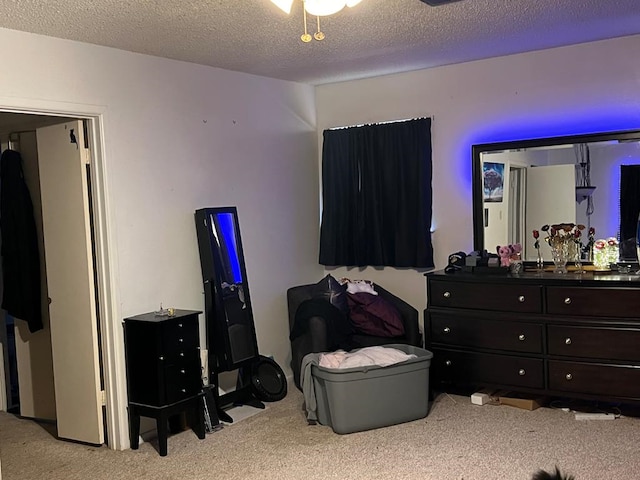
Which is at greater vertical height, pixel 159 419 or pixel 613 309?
pixel 613 309

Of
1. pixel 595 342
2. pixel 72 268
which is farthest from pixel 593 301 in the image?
pixel 72 268

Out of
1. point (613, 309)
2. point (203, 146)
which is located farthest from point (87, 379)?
point (613, 309)

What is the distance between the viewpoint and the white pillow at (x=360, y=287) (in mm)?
5137

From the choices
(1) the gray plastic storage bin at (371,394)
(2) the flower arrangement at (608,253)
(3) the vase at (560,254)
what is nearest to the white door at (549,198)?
(3) the vase at (560,254)

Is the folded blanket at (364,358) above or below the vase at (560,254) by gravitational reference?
below

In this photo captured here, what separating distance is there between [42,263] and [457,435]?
295 cm

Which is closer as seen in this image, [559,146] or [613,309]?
[613,309]

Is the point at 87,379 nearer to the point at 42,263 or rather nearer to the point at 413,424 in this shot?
the point at 42,263

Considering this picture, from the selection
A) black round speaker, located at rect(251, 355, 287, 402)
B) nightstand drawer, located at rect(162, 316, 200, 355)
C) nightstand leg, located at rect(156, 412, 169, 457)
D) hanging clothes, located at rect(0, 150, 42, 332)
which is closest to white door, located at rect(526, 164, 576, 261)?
black round speaker, located at rect(251, 355, 287, 402)

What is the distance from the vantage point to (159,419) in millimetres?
3861

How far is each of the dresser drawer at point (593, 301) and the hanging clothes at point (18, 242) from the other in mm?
3396

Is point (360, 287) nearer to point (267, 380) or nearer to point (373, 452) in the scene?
point (267, 380)

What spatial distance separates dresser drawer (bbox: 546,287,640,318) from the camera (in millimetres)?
3982

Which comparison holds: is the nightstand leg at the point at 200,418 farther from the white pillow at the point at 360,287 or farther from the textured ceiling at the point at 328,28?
the textured ceiling at the point at 328,28
